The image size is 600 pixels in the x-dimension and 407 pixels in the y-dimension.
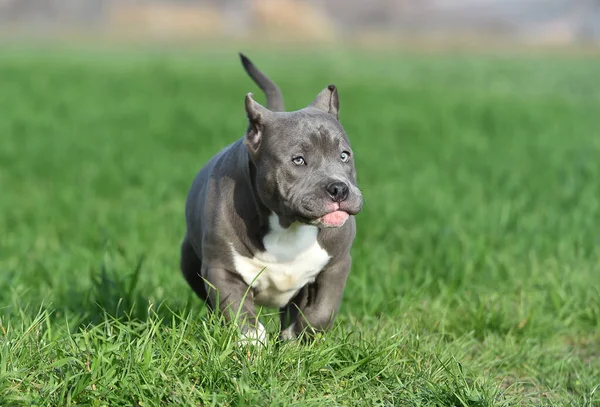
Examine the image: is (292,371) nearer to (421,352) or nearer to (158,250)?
(421,352)

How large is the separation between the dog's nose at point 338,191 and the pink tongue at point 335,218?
70 mm

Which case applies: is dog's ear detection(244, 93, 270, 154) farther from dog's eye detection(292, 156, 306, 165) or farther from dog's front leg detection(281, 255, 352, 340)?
dog's front leg detection(281, 255, 352, 340)

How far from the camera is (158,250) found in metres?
7.16

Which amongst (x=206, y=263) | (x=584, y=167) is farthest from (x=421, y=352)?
(x=584, y=167)

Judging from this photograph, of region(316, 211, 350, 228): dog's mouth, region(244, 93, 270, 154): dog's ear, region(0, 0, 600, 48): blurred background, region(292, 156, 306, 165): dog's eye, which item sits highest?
region(244, 93, 270, 154): dog's ear

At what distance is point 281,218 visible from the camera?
412 centimetres

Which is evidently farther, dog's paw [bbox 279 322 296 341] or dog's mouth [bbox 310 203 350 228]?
dog's paw [bbox 279 322 296 341]

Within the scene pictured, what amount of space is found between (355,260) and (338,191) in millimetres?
2541

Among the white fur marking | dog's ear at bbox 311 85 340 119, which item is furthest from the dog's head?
the white fur marking

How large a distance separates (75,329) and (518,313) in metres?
2.64

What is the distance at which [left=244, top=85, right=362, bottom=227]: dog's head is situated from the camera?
376 cm

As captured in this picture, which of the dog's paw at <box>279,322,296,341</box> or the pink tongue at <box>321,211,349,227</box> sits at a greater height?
the pink tongue at <box>321,211,349,227</box>

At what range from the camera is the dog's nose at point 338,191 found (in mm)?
3719

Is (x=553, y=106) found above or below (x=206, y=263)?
below
